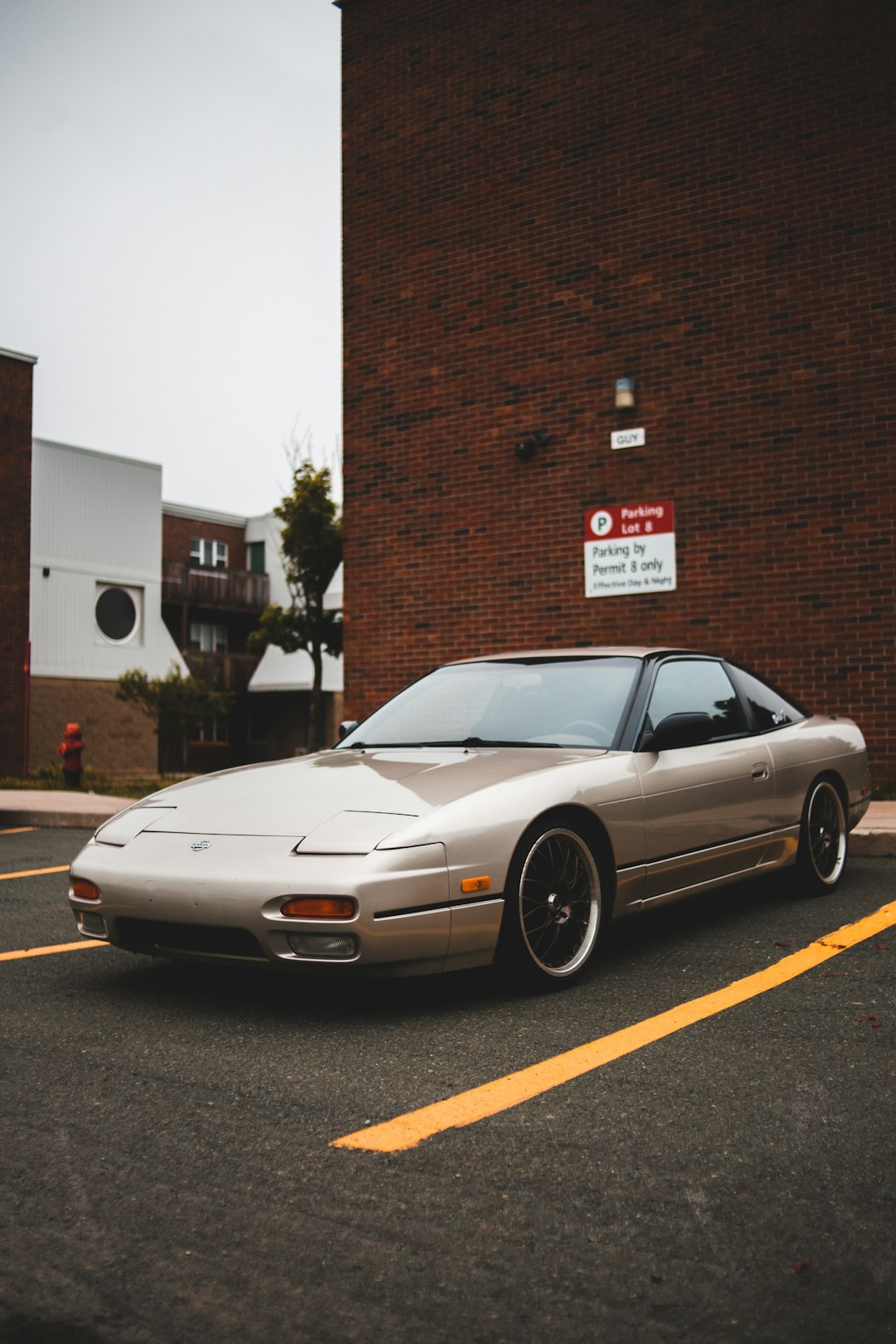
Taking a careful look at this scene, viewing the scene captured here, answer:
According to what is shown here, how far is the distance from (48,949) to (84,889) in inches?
41.8

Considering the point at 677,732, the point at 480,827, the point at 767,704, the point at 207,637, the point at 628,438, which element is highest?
the point at 628,438

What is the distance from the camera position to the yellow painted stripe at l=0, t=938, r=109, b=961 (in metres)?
4.92

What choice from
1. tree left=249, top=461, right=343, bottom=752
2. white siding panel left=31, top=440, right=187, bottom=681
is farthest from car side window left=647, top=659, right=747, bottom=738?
white siding panel left=31, top=440, right=187, bottom=681

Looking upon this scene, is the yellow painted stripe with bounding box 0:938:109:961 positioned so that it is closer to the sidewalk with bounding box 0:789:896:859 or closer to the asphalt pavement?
the asphalt pavement

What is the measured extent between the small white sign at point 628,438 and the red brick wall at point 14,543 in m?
18.8

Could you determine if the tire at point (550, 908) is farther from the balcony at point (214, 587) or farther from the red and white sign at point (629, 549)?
the balcony at point (214, 587)

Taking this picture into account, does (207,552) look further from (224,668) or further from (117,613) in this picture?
(117,613)

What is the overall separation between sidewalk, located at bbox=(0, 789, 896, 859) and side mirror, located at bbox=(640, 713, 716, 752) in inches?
126

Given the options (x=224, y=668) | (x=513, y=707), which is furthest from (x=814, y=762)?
(x=224, y=668)

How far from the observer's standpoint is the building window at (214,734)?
36.6m

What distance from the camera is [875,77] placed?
1071cm

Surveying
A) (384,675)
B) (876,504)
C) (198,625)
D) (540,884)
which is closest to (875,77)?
(876,504)

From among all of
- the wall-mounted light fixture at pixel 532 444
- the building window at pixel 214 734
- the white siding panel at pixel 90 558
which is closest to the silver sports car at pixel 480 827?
the wall-mounted light fixture at pixel 532 444

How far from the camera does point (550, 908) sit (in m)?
4.15
